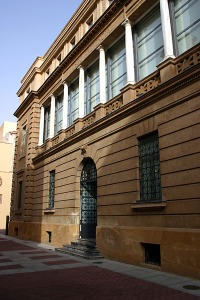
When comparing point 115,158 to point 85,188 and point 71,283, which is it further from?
point 71,283

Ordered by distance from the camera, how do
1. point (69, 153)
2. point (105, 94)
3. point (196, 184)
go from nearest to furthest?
point (196, 184)
point (105, 94)
point (69, 153)

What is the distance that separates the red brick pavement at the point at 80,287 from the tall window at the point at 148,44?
8.02m

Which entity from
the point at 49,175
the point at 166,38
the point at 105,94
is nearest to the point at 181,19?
the point at 166,38

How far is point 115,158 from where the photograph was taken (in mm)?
11859

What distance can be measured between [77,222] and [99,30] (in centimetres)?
1033

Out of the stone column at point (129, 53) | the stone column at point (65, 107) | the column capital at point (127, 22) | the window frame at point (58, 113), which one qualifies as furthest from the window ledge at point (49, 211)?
the column capital at point (127, 22)

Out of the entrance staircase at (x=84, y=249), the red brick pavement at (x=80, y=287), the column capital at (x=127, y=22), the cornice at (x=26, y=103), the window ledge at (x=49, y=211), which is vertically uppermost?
the cornice at (x=26, y=103)

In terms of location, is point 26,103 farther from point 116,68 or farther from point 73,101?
point 116,68

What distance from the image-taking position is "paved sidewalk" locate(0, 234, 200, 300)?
6.30 metres

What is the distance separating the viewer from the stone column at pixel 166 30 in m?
9.97

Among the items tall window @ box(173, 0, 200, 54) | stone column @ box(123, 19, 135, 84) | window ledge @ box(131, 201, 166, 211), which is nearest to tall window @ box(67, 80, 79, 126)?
stone column @ box(123, 19, 135, 84)

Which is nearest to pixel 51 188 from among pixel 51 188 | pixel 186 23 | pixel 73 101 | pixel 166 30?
pixel 51 188

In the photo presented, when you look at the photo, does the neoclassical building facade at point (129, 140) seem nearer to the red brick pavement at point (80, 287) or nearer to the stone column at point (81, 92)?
the stone column at point (81, 92)

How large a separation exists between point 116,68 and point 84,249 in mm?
8846
